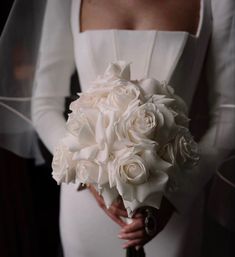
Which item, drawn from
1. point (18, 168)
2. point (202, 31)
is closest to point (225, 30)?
point (202, 31)

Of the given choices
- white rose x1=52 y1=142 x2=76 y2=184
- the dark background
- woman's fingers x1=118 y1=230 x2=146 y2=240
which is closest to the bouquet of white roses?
white rose x1=52 y1=142 x2=76 y2=184

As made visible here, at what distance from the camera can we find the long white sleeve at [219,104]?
672mm

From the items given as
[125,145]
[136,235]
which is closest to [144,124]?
[125,145]

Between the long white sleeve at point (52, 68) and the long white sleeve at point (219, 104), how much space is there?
26 cm

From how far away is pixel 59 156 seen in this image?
20.0 inches

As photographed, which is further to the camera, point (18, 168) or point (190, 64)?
point (18, 168)

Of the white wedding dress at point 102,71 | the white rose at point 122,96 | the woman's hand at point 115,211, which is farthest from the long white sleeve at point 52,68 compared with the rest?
the white rose at point 122,96

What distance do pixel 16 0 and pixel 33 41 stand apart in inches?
3.1

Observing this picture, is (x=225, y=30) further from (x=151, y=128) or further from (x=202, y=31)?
(x=151, y=128)

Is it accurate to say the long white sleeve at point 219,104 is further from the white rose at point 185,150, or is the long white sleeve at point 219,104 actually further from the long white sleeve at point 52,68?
the long white sleeve at point 52,68

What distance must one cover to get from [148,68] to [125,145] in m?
0.25

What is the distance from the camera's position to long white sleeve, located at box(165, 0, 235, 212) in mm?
672

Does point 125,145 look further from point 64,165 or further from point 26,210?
point 26,210

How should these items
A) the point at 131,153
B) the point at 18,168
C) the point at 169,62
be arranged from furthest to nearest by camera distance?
1. the point at 18,168
2. the point at 169,62
3. the point at 131,153
